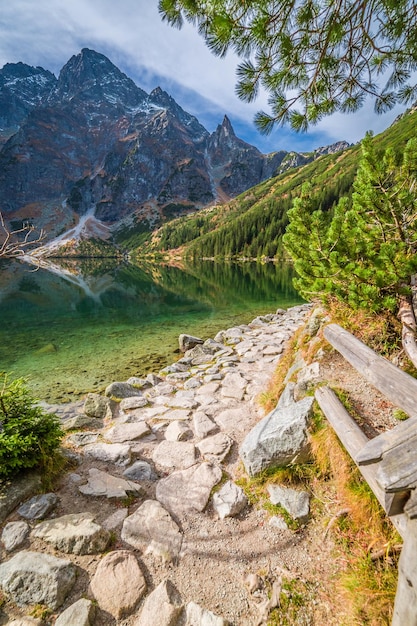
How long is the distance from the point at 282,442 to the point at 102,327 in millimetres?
18335

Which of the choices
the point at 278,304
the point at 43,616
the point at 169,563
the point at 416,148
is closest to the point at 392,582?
the point at 169,563

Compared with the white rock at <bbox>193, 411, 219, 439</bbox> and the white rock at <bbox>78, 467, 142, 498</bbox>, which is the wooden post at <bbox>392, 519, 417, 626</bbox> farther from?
the white rock at <bbox>193, 411, 219, 439</bbox>

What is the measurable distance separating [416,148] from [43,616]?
863 cm

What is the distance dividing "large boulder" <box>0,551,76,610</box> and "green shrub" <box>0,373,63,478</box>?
1.25 metres

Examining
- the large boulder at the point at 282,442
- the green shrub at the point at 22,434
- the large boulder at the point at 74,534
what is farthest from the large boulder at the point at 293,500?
the green shrub at the point at 22,434

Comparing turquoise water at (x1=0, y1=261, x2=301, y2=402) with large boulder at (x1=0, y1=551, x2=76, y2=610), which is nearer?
large boulder at (x1=0, y1=551, x2=76, y2=610)

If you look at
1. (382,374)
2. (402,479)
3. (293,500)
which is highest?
(382,374)

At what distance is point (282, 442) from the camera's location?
4.27 metres

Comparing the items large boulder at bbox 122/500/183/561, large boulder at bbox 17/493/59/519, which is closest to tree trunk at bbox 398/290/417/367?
large boulder at bbox 122/500/183/561

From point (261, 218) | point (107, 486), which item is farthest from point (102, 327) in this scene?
point (261, 218)

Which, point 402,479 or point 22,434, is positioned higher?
point 402,479

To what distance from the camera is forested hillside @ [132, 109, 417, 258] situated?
116m

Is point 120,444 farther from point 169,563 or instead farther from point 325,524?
point 325,524

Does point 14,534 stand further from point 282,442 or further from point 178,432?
point 282,442
